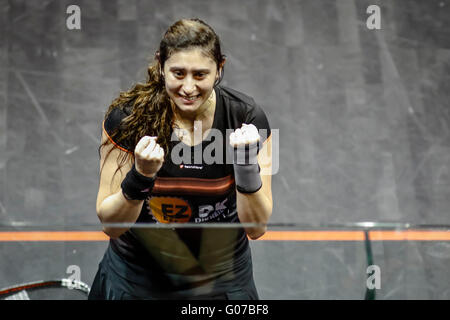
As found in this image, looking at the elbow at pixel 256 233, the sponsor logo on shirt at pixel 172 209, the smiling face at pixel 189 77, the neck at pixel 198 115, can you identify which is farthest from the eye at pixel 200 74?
the elbow at pixel 256 233

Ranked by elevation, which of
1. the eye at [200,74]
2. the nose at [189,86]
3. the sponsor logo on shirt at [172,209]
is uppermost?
the eye at [200,74]

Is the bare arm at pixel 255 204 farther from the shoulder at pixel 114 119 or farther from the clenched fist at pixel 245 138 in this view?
the shoulder at pixel 114 119

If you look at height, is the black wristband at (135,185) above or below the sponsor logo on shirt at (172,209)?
above

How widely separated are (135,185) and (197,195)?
22cm

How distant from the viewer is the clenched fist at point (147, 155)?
4.22ft

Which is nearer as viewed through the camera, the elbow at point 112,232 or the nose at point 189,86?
the elbow at point 112,232

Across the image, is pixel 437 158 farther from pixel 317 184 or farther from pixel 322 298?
pixel 322 298

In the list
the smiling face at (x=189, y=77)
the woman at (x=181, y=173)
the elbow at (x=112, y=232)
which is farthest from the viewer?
the smiling face at (x=189, y=77)

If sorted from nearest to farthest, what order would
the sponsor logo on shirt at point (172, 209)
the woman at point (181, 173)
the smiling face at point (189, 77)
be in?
the woman at point (181, 173)
the smiling face at point (189, 77)
the sponsor logo on shirt at point (172, 209)

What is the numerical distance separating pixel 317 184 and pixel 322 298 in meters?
2.19

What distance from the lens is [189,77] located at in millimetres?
1380

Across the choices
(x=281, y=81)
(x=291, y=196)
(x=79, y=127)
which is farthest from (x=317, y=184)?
(x=79, y=127)

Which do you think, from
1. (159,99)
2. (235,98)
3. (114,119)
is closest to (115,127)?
(114,119)

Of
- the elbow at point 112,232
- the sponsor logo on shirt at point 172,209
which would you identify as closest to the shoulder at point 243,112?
the sponsor logo on shirt at point 172,209
